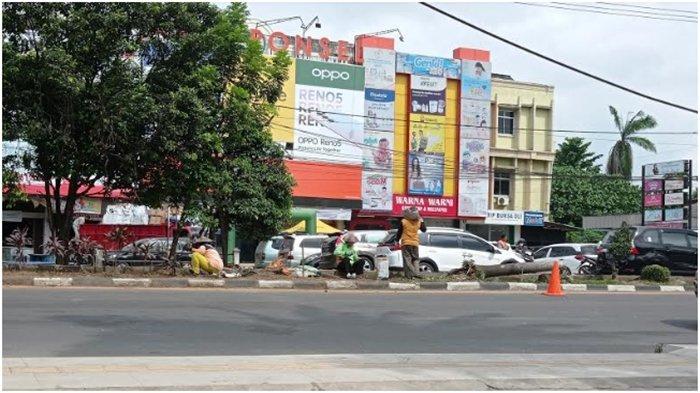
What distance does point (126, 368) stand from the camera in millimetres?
7750

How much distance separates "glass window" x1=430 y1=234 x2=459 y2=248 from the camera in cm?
2258

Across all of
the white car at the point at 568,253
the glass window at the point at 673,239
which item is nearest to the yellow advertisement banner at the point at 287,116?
the white car at the point at 568,253

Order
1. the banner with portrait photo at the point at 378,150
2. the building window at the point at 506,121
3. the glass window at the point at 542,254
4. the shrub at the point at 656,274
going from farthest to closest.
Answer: the building window at the point at 506,121 → the banner with portrait photo at the point at 378,150 → the glass window at the point at 542,254 → the shrub at the point at 656,274

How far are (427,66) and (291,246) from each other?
802 inches

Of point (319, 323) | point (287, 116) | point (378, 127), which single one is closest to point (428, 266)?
point (319, 323)

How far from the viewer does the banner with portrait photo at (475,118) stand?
44.8 metres

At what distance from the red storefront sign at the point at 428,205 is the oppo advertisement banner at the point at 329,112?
3273mm

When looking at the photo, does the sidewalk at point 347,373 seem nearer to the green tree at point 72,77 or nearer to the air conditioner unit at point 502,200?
the green tree at point 72,77

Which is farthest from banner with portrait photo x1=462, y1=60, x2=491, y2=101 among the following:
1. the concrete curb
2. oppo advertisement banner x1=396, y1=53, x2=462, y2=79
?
the concrete curb

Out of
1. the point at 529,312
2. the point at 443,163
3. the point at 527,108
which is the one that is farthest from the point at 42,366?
the point at 527,108

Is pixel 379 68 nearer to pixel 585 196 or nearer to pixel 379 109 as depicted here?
pixel 379 109

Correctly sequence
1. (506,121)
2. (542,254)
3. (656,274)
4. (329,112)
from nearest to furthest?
(656,274)
(542,254)
(329,112)
(506,121)

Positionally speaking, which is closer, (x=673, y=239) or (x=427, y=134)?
(x=673, y=239)

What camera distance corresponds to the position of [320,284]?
17922 mm
